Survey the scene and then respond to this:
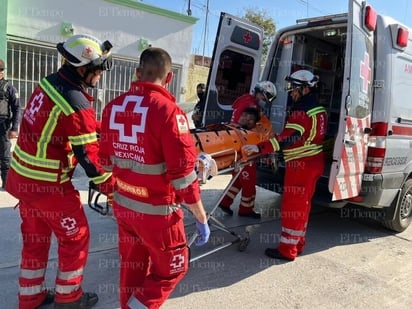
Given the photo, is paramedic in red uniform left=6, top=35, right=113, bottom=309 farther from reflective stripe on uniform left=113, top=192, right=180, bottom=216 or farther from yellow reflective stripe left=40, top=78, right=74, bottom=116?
reflective stripe on uniform left=113, top=192, right=180, bottom=216

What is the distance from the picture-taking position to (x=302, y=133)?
372 cm

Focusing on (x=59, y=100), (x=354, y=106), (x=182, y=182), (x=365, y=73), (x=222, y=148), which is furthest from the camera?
(x=365, y=73)

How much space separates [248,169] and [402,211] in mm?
1914

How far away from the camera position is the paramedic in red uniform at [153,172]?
7.00 feet

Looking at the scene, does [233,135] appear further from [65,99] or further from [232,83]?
[232,83]

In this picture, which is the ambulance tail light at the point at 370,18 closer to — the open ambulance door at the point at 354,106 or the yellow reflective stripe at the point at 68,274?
the open ambulance door at the point at 354,106

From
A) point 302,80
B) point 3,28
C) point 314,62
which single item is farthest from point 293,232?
point 3,28

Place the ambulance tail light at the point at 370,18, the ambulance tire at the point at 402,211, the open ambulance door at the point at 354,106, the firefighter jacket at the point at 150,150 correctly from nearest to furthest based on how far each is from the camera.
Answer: the firefighter jacket at the point at 150,150, the open ambulance door at the point at 354,106, the ambulance tail light at the point at 370,18, the ambulance tire at the point at 402,211

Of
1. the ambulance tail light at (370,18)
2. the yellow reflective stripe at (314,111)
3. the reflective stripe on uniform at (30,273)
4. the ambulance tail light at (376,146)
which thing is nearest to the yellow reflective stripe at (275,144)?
the yellow reflective stripe at (314,111)

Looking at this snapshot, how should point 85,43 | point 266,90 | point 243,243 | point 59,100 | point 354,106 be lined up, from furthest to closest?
point 266,90
point 243,243
point 354,106
point 85,43
point 59,100

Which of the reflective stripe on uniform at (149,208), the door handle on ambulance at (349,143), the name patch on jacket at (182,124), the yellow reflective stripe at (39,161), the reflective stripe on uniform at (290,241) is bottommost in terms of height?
the reflective stripe on uniform at (290,241)

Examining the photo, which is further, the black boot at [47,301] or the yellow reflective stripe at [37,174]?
the black boot at [47,301]

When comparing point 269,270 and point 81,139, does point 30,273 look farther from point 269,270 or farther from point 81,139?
point 269,270

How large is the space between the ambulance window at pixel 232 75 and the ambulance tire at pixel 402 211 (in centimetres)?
240
